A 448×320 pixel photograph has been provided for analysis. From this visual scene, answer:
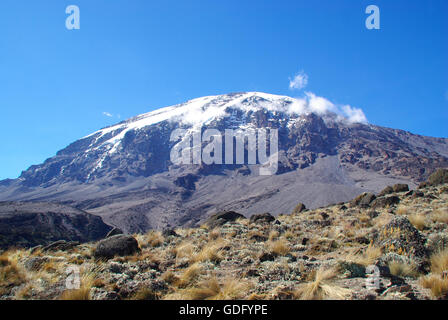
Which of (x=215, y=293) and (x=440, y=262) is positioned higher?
(x=440, y=262)

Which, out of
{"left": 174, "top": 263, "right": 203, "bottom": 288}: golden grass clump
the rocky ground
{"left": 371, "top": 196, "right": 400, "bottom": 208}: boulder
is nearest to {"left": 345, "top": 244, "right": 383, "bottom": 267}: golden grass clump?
the rocky ground

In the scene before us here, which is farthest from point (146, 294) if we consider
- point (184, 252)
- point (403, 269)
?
point (403, 269)

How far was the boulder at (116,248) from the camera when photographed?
301 inches

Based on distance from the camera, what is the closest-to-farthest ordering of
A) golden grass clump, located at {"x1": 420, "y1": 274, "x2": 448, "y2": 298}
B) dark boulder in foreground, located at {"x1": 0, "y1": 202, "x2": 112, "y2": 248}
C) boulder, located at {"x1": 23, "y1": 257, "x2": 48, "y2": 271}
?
golden grass clump, located at {"x1": 420, "y1": 274, "x2": 448, "y2": 298} → boulder, located at {"x1": 23, "y1": 257, "x2": 48, "y2": 271} → dark boulder in foreground, located at {"x1": 0, "y1": 202, "x2": 112, "y2": 248}

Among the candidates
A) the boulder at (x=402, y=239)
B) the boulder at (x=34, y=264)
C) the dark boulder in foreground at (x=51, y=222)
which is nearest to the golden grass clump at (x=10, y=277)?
the boulder at (x=34, y=264)

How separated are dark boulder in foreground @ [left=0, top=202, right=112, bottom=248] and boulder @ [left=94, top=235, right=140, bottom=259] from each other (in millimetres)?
71417

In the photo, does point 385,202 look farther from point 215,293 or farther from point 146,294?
point 146,294

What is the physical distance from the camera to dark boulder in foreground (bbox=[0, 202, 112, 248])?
7437 centimetres

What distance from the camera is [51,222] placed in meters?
86.7

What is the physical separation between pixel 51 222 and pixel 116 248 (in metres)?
96.2

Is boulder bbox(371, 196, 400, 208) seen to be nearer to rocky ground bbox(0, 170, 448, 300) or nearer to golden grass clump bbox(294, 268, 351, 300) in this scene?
rocky ground bbox(0, 170, 448, 300)

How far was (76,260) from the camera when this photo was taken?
7137 millimetres
